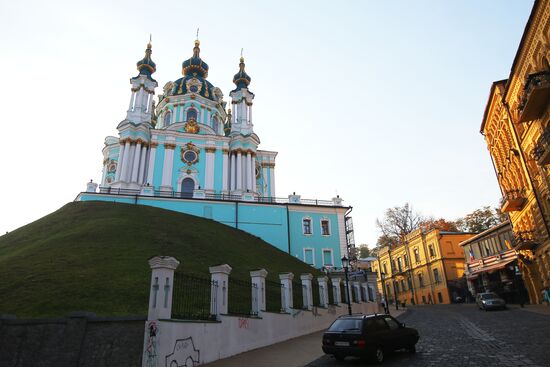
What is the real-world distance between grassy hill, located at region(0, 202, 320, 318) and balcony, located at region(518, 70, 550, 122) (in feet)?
60.9

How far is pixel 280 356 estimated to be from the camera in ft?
39.9

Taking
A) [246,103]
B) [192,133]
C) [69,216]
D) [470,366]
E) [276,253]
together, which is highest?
[246,103]

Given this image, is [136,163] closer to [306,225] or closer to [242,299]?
[306,225]

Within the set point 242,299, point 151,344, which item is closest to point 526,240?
point 242,299

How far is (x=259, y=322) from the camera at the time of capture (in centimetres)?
1424

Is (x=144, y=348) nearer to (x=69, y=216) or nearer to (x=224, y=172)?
(x=69, y=216)

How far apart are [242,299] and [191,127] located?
4126 centimetres

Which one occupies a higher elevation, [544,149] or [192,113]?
[192,113]

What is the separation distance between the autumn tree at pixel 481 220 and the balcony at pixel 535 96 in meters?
37.7

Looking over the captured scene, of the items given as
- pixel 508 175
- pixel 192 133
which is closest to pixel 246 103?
pixel 192 133

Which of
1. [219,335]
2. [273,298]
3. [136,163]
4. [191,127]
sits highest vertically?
[191,127]

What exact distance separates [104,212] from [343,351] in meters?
28.1

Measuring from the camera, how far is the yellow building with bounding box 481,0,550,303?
65.7 feet

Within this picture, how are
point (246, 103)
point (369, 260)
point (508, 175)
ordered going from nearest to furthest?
point (508, 175), point (246, 103), point (369, 260)
